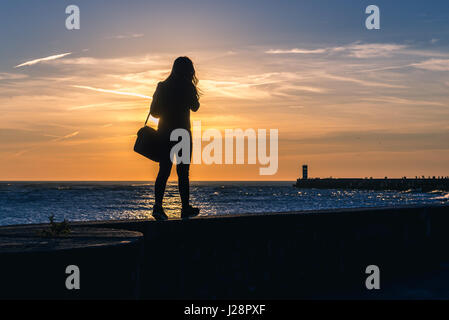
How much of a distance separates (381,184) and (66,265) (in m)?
134

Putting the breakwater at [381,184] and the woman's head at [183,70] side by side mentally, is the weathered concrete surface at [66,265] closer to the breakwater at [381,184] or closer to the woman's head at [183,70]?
the woman's head at [183,70]

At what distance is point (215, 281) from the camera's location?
5793mm

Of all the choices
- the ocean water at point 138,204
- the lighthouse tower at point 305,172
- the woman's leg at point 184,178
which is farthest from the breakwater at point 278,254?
the lighthouse tower at point 305,172

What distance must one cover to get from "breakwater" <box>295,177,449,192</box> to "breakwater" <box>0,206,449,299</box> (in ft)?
339

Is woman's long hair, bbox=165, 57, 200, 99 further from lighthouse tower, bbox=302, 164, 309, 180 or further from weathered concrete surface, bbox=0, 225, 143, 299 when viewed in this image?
lighthouse tower, bbox=302, 164, 309, 180

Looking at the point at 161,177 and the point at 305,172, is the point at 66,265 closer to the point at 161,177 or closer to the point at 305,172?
the point at 161,177

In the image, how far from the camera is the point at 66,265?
3.53m

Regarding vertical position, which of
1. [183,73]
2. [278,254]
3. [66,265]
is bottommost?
[278,254]

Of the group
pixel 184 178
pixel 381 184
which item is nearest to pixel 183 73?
pixel 184 178

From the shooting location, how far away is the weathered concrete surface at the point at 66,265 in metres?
3.41

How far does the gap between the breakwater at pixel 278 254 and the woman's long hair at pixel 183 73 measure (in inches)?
65.1
